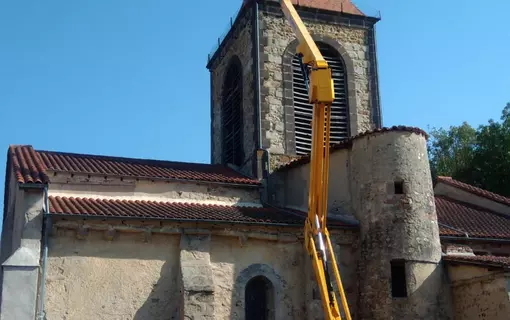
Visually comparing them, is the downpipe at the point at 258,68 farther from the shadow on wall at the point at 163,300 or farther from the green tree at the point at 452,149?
the green tree at the point at 452,149

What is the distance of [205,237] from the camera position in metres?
15.8

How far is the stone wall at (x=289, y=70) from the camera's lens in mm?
21038

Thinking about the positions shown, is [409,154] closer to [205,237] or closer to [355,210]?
[355,210]

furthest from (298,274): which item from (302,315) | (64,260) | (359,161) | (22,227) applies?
(22,227)

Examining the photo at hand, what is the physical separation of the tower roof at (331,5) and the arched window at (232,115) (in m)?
2.67

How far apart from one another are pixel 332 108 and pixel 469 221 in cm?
600

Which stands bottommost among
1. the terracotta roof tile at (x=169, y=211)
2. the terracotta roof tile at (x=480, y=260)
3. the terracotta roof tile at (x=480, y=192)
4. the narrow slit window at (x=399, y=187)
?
the terracotta roof tile at (x=480, y=260)

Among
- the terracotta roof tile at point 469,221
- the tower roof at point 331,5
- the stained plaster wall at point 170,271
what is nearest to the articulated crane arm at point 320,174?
the stained plaster wall at point 170,271

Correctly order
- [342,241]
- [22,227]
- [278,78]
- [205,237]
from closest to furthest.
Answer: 1. [22,227]
2. [205,237]
3. [342,241]
4. [278,78]

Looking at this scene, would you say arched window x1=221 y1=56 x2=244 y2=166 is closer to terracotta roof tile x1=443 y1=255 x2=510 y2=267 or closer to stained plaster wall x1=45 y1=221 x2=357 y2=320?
stained plaster wall x1=45 y1=221 x2=357 y2=320

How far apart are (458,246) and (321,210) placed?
15.5ft

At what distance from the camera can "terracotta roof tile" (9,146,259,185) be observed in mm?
17484

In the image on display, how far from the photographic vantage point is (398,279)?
1614cm

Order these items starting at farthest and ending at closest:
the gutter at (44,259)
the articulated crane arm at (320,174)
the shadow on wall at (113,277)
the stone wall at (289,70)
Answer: the stone wall at (289,70), the shadow on wall at (113,277), the articulated crane arm at (320,174), the gutter at (44,259)
